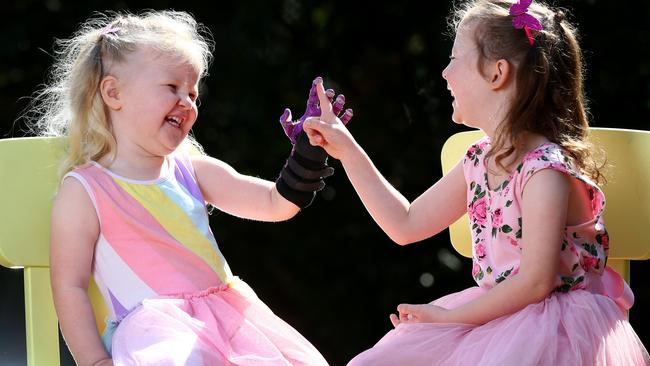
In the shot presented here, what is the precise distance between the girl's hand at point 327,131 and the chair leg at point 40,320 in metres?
0.63

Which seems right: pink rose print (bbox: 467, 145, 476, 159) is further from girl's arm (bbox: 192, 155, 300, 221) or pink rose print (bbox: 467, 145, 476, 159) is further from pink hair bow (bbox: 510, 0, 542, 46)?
girl's arm (bbox: 192, 155, 300, 221)

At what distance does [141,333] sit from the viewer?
7.27ft

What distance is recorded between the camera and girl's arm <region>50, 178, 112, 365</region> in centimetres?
228

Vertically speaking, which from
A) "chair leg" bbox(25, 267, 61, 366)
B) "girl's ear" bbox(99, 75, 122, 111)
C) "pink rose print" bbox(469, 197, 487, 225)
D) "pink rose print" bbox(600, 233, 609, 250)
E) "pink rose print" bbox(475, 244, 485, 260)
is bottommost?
"chair leg" bbox(25, 267, 61, 366)

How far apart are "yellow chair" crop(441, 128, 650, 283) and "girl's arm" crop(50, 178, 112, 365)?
108 centimetres

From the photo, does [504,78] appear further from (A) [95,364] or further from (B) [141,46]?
(A) [95,364]

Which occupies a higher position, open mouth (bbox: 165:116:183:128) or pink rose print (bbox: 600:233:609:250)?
open mouth (bbox: 165:116:183:128)

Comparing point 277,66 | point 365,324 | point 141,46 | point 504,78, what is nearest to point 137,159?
point 141,46

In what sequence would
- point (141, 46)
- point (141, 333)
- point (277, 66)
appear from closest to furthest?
point (141, 333) < point (141, 46) < point (277, 66)

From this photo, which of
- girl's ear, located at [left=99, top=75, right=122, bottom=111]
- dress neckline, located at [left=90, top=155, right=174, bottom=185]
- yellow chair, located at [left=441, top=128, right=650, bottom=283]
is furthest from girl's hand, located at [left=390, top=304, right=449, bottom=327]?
girl's ear, located at [left=99, top=75, right=122, bottom=111]

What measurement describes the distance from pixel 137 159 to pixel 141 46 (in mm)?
234

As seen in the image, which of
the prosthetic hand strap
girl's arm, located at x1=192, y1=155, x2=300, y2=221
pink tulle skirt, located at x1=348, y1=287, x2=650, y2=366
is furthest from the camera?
girl's arm, located at x1=192, y1=155, x2=300, y2=221

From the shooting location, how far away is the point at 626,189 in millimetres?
2512

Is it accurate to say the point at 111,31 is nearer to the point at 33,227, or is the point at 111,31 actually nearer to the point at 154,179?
the point at 154,179
